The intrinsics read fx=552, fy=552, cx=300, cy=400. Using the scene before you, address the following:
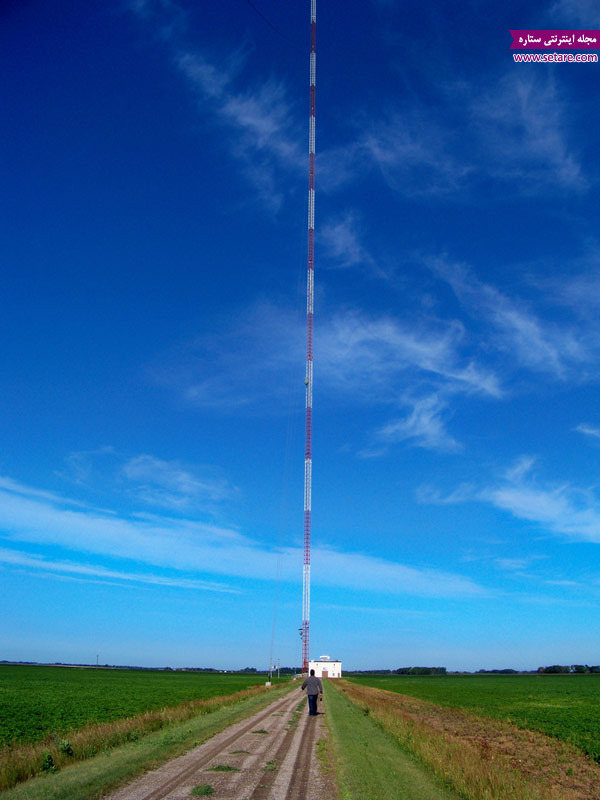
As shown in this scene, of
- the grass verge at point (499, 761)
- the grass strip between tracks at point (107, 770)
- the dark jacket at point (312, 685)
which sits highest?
the dark jacket at point (312, 685)

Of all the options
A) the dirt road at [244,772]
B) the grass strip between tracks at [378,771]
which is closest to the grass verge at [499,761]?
the grass strip between tracks at [378,771]

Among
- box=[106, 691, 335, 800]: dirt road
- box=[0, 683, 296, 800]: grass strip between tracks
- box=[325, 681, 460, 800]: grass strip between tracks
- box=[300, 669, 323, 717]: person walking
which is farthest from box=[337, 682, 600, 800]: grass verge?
box=[0, 683, 296, 800]: grass strip between tracks

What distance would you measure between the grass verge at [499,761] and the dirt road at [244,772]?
11.6 feet

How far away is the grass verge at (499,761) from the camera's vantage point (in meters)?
13.5

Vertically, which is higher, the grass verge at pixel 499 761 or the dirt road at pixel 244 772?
the dirt road at pixel 244 772

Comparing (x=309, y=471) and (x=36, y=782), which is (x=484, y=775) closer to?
(x=36, y=782)

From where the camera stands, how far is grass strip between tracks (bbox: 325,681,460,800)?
12.1 meters

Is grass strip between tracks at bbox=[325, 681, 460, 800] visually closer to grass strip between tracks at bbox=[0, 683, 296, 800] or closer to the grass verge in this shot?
the grass verge

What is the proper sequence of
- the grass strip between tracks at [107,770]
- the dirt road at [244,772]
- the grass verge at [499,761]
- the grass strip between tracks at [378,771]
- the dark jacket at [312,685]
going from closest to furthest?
the dirt road at [244,772]
the grass strip between tracks at [107,770]
the grass strip between tracks at [378,771]
the grass verge at [499,761]
the dark jacket at [312,685]

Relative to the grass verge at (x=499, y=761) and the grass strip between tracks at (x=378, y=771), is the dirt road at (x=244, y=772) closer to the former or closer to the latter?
the grass strip between tracks at (x=378, y=771)

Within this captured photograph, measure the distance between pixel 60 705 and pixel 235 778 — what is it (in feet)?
112

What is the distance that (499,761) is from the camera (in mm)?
20094

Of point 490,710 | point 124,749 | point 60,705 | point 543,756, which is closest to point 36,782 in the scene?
point 124,749

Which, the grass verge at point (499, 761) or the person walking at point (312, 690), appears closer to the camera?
the grass verge at point (499, 761)
